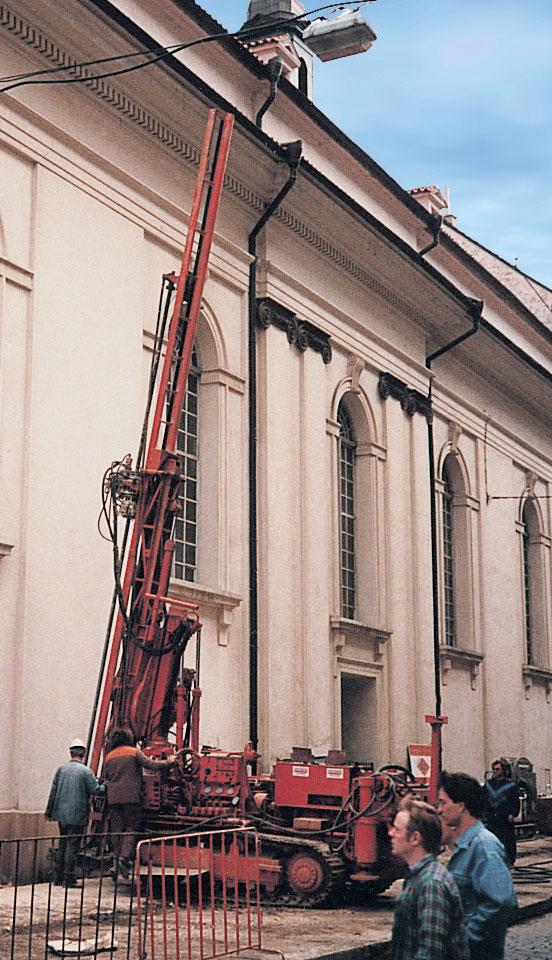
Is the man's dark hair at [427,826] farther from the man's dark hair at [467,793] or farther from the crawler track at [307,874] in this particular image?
the crawler track at [307,874]

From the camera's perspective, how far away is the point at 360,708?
23.0 metres

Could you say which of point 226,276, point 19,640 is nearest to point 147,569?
point 19,640

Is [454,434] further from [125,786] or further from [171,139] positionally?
[125,786]

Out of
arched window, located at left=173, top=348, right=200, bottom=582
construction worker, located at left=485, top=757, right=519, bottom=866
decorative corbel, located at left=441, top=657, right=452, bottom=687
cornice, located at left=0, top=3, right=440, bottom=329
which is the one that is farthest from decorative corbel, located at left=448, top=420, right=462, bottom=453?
construction worker, located at left=485, top=757, right=519, bottom=866

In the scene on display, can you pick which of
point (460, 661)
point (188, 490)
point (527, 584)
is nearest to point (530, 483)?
point (527, 584)

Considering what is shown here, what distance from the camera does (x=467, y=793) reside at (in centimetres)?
565

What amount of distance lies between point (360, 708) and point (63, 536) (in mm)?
8819

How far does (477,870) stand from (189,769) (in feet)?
28.5

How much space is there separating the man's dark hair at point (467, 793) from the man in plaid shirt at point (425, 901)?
33 centimetres

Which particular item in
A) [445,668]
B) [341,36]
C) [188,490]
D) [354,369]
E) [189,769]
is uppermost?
[341,36]

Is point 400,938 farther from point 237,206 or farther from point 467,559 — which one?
point 467,559

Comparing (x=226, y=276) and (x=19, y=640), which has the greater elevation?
(x=226, y=276)

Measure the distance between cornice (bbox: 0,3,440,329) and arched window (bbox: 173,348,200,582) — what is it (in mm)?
2659

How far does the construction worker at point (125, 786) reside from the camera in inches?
524
